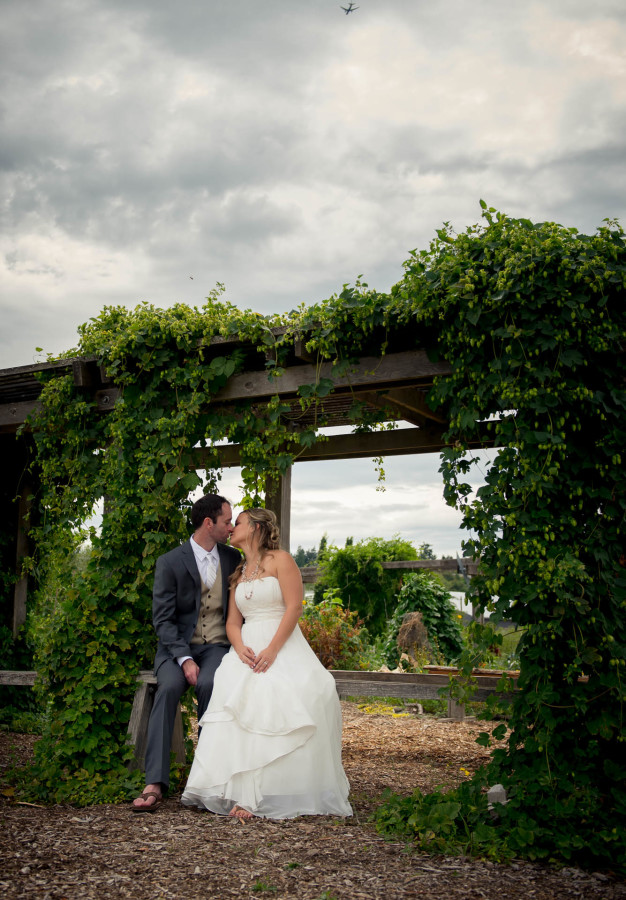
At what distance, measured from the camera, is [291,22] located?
5383 millimetres

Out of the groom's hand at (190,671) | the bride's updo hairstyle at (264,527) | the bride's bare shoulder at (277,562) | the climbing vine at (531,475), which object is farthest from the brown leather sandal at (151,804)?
the bride's updo hairstyle at (264,527)

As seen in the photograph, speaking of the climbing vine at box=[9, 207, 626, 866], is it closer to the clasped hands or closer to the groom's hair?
the groom's hair

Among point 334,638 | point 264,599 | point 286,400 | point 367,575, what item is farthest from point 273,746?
point 367,575

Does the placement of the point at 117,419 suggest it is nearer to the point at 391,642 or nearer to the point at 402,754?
the point at 402,754

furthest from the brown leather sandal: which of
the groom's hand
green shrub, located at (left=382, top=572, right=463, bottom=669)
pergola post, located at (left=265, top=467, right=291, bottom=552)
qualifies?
green shrub, located at (left=382, top=572, right=463, bottom=669)

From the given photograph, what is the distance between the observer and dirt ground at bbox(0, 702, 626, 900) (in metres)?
2.97

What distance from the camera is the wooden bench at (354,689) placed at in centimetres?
480

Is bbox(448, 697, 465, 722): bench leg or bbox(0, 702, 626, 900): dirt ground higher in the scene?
bbox(0, 702, 626, 900): dirt ground

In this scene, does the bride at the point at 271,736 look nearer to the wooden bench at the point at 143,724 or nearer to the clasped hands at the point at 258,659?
the clasped hands at the point at 258,659

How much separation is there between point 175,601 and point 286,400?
1.61 meters

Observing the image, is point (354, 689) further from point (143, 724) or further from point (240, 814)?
point (240, 814)

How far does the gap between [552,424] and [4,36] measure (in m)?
5.74

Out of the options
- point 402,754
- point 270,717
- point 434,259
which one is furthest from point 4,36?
point 402,754

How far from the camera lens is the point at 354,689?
21.1ft
